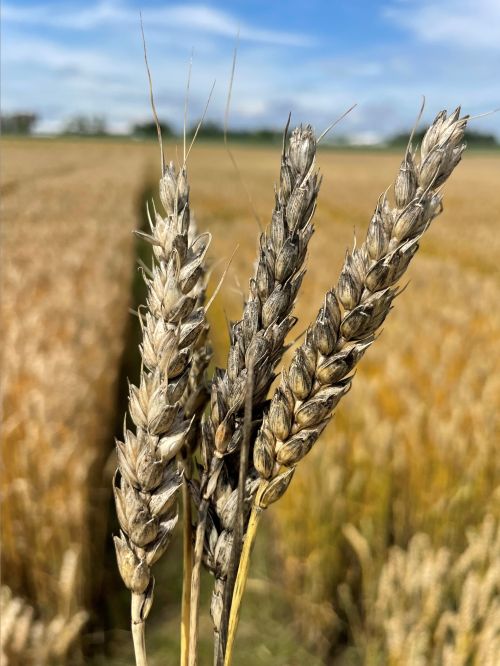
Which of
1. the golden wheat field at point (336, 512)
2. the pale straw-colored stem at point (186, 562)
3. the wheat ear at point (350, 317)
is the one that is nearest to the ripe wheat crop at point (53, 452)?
the golden wheat field at point (336, 512)

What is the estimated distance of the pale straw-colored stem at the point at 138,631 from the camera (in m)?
0.53

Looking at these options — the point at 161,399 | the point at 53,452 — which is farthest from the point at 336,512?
the point at 161,399

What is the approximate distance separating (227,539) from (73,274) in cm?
526

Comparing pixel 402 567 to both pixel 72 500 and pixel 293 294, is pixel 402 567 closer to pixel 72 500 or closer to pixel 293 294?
pixel 72 500

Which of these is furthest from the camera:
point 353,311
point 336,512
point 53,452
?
point 336,512

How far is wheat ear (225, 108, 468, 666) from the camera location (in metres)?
0.48

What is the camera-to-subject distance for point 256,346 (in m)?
0.50

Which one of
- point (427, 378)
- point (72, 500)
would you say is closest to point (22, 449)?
point (72, 500)

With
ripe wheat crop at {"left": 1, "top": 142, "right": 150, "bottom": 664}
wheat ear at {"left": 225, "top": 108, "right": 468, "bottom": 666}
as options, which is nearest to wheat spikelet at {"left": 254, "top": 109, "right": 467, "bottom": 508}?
wheat ear at {"left": 225, "top": 108, "right": 468, "bottom": 666}

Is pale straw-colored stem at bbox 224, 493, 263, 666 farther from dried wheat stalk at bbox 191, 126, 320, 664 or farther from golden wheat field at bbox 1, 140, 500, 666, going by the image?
golden wheat field at bbox 1, 140, 500, 666

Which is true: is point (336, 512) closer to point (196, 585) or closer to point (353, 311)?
point (196, 585)

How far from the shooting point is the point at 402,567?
7.48 ft

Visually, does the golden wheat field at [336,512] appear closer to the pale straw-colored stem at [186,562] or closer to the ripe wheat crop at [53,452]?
the ripe wheat crop at [53,452]

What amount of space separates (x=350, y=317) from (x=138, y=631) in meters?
0.32
